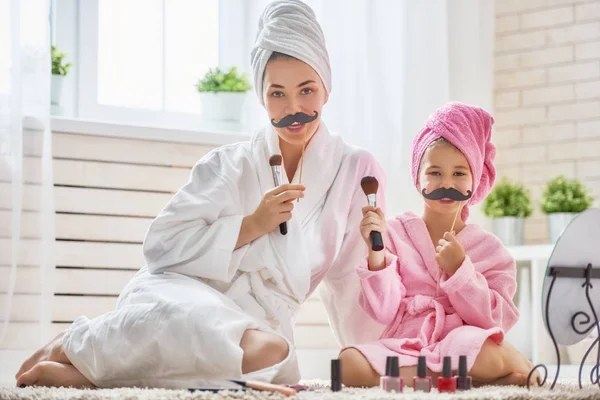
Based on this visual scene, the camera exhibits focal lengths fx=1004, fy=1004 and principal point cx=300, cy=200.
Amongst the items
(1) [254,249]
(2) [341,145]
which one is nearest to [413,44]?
(2) [341,145]

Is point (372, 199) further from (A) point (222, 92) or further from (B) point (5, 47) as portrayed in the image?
(A) point (222, 92)

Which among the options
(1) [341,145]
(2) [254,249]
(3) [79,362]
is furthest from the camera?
(1) [341,145]

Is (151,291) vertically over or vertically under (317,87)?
under

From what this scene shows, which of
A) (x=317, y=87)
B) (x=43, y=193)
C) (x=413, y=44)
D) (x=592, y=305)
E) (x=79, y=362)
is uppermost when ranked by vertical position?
(x=413, y=44)

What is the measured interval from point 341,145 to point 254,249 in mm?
340

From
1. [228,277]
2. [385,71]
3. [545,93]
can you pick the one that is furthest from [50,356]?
[545,93]

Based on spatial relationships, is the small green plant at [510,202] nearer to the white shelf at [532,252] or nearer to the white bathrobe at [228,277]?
the white shelf at [532,252]

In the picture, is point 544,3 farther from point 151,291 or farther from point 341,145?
point 151,291

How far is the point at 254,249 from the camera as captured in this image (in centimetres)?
204

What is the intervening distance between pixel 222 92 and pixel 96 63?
401 millimetres

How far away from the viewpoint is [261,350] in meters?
1.81

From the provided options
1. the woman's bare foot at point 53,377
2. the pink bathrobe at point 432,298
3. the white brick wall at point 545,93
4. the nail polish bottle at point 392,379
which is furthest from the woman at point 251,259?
the white brick wall at point 545,93

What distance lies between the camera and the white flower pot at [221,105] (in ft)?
10.5

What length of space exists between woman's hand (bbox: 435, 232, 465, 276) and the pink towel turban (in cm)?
20
